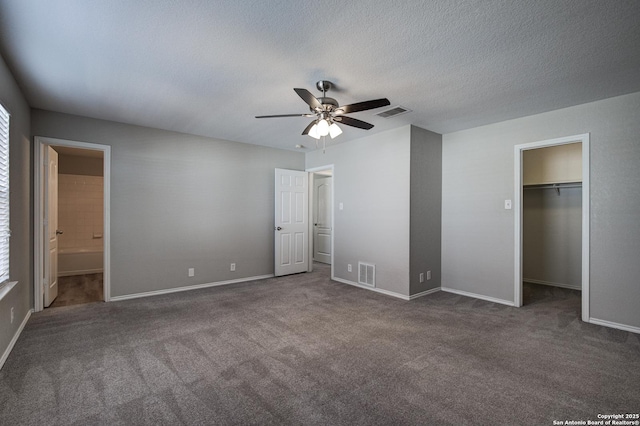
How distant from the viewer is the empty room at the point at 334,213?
2.09 m

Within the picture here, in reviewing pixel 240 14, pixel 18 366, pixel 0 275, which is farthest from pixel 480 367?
pixel 0 275

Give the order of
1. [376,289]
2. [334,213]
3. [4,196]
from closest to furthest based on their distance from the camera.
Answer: [4,196] < [376,289] < [334,213]

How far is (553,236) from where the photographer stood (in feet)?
17.5

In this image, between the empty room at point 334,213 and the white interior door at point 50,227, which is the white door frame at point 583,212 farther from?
the white interior door at point 50,227

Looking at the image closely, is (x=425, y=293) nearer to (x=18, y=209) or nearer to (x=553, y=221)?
(x=553, y=221)

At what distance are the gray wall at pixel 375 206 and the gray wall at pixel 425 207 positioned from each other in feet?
0.42

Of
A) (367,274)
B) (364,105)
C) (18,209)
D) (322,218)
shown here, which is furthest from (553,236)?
(18,209)

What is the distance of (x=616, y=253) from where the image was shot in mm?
3402

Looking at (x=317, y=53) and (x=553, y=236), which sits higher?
(x=317, y=53)

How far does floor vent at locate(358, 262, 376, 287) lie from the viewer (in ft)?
16.4

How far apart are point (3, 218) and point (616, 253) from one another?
608 centimetres

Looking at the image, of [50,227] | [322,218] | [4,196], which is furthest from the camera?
[322,218]

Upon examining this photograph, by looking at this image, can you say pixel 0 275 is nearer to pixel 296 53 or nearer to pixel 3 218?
pixel 3 218

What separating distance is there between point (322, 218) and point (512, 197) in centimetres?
459
